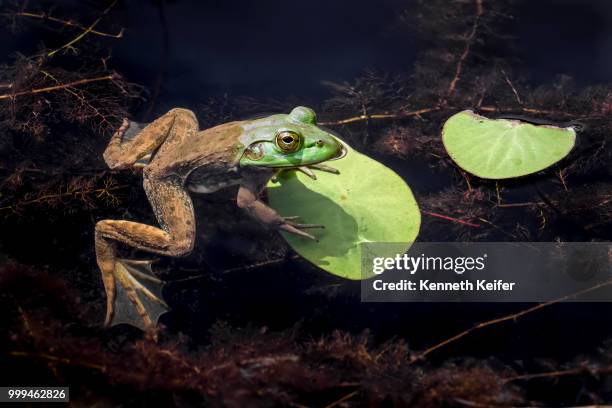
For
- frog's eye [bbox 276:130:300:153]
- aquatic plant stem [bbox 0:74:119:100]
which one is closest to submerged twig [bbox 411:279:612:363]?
frog's eye [bbox 276:130:300:153]

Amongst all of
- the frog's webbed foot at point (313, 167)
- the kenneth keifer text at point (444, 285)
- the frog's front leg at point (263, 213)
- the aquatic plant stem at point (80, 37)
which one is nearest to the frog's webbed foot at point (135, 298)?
the frog's front leg at point (263, 213)

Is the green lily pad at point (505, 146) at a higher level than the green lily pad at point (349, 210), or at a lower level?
higher

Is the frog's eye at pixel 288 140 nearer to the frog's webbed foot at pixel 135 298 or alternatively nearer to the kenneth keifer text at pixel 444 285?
the kenneth keifer text at pixel 444 285

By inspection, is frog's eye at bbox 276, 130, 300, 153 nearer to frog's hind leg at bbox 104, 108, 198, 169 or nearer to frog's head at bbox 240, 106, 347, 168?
frog's head at bbox 240, 106, 347, 168

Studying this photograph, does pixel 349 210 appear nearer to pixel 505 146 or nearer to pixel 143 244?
pixel 505 146

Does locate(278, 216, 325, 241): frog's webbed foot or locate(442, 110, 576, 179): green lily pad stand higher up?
locate(442, 110, 576, 179): green lily pad

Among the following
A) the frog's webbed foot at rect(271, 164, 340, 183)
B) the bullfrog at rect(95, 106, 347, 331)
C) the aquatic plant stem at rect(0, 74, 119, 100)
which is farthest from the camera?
the aquatic plant stem at rect(0, 74, 119, 100)

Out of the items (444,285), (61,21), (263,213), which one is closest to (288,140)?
(263,213)
